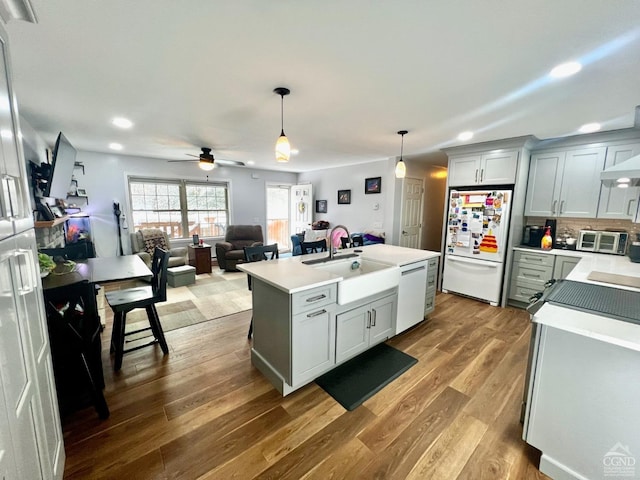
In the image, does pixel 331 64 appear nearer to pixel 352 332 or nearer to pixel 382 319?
pixel 352 332

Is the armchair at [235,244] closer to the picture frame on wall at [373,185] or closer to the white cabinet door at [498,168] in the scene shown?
the picture frame on wall at [373,185]

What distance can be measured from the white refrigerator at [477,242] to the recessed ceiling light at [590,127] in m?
0.94

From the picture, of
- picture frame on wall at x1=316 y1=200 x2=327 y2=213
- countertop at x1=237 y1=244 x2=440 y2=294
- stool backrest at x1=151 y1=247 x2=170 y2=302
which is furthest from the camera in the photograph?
picture frame on wall at x1=316 y1=200 x2=327 y2=213

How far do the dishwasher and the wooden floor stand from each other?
370 millimetres

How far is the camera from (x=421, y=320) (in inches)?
123

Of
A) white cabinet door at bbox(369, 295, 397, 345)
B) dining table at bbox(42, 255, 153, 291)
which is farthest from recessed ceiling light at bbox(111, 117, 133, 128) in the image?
white cabinet door at bbox(369, 295, 397, 345)

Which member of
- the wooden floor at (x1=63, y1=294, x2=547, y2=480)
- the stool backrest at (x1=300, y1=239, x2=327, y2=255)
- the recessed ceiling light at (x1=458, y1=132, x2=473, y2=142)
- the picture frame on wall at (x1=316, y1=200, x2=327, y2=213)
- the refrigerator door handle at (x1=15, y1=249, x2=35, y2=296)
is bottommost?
the wooden floor at (x1=63, y1=294, x2=547, y2=480)

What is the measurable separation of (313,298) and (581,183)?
384 cm

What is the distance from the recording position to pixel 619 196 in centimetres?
306

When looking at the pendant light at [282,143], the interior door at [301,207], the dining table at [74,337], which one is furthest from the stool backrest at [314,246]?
the interior door at [301,207]

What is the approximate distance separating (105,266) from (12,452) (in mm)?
2074

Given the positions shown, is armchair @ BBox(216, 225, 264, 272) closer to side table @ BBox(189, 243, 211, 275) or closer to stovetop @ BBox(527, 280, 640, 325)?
side table @ BBox(189, 243, 211, 275)

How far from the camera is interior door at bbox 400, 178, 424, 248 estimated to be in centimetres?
525

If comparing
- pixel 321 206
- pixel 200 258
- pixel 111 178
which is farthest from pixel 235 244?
pixel 111 178
